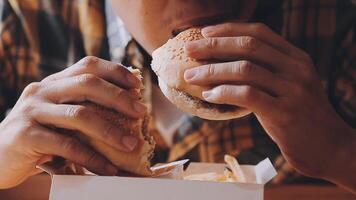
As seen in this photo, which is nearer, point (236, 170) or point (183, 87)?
point (183, 87)

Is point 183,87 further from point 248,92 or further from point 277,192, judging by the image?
point 277,192

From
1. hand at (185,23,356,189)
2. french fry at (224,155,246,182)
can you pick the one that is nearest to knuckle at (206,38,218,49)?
hand at (185,23,356,189)

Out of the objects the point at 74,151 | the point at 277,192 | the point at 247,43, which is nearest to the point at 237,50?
the point at 247,43

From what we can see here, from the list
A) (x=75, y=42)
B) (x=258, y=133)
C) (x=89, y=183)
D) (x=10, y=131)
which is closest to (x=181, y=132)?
(x=258, y=133)

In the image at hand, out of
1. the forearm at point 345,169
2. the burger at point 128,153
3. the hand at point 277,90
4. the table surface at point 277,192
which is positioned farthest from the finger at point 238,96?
the table surface at point 277,192

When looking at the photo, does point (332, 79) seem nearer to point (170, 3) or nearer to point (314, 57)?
point (314, 57)
